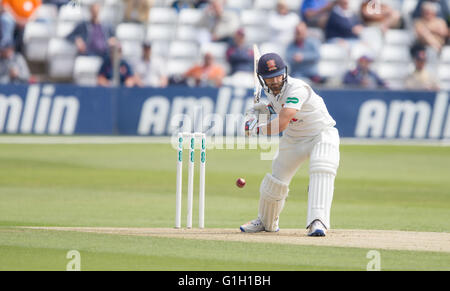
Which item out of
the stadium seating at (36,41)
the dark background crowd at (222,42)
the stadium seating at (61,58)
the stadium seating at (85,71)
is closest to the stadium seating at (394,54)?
the dark background crowd at (222,42)

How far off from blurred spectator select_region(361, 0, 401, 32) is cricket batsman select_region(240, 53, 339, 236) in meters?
14.3

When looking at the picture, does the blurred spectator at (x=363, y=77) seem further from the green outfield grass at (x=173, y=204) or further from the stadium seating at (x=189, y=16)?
the stadium seating at (x=189, y=16)

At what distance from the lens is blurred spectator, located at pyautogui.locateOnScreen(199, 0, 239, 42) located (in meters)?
22.2

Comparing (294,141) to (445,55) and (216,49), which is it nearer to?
(216,49)

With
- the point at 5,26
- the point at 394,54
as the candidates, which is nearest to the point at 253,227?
the point at 5,26

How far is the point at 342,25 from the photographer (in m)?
22.4

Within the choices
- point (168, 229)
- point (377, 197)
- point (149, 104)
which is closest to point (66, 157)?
point (149, 104)

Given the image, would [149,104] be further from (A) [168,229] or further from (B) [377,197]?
(A) [168,229]

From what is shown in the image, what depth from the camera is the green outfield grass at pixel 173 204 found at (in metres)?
7.38

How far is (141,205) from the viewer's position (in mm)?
11820

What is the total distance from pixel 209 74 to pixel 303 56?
7.67ft

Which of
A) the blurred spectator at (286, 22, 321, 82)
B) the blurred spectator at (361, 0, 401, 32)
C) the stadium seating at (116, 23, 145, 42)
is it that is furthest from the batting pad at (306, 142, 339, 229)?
the blurred spectator at (361, 0, 401, 32)
